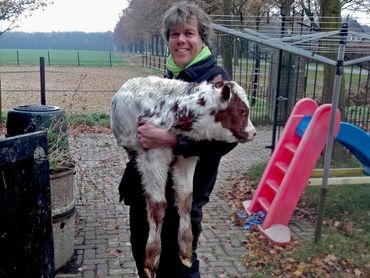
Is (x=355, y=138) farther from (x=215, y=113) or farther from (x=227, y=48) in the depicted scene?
(x=227, y=48)

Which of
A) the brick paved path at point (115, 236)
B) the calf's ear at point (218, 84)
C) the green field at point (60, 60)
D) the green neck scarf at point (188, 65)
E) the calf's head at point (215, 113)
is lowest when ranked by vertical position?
the green field at point (60, 60)

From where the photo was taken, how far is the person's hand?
2082 millimetres

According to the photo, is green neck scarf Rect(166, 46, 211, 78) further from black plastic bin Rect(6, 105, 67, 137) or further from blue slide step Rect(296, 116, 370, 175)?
blue slide step Rect(296, 116, 370, 175)

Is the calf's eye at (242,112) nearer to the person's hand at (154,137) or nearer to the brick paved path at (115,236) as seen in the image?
the person's hand at (154,137)

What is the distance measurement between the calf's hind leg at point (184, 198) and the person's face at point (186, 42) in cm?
56

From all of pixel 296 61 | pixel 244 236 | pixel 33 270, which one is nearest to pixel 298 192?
pixel 244 236

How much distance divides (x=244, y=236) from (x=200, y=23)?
3.14 meters

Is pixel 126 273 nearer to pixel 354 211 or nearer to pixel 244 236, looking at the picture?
pixel 244 236

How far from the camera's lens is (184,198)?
2.27 meters

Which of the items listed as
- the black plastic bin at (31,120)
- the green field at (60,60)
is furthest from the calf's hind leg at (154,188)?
the green field at (60,60)

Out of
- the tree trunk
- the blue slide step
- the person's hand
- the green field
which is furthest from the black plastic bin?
the green field

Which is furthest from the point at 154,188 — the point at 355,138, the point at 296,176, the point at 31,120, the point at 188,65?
the point at 355,138

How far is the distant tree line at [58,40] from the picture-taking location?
102 m

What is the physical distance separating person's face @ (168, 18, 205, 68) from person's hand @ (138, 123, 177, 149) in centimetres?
48
